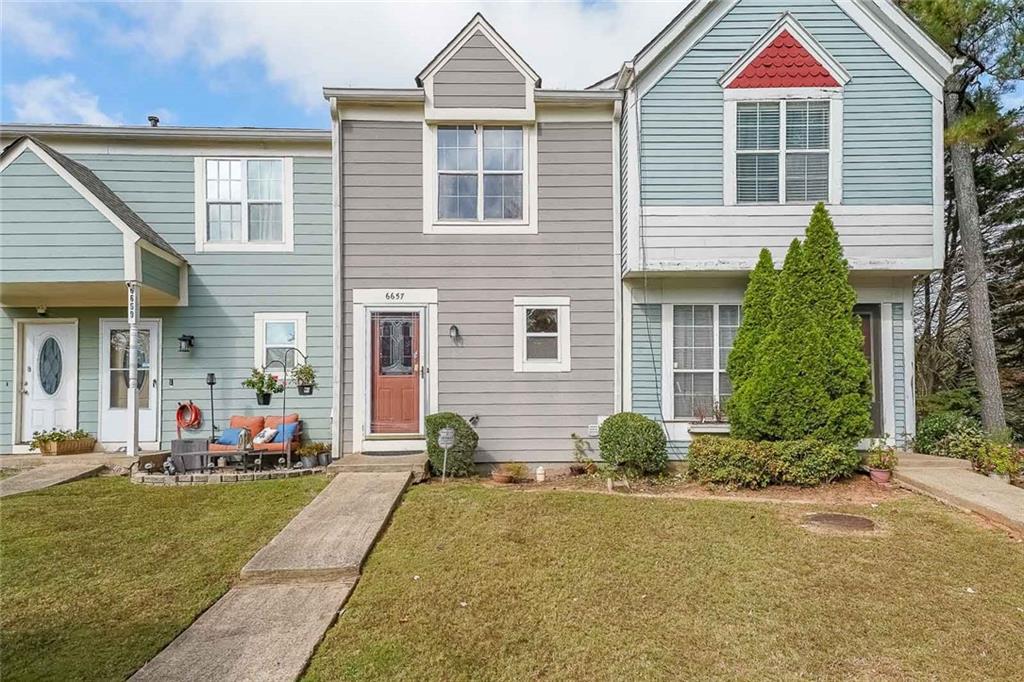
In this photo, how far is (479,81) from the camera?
7.97 meters

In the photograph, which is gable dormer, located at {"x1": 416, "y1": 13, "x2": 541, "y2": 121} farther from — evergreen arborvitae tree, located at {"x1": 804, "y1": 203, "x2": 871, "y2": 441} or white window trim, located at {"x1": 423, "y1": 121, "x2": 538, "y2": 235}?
evergreen arborvitae tree, located at {"x1": 804, "y1": 203, "x2": 871, "y2": 441}

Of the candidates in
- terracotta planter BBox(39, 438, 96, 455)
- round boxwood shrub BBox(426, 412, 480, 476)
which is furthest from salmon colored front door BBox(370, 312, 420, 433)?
terracotta planter BBox(39, 438, 96, 455)

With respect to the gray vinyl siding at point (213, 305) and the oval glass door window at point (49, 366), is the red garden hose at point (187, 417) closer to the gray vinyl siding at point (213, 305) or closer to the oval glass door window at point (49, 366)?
the gray vinyl siding at point (213, 305)

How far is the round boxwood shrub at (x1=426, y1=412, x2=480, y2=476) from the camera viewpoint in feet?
24.0

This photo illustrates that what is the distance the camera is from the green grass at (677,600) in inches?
116

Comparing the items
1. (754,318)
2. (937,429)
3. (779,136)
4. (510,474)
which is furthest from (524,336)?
(937,429)

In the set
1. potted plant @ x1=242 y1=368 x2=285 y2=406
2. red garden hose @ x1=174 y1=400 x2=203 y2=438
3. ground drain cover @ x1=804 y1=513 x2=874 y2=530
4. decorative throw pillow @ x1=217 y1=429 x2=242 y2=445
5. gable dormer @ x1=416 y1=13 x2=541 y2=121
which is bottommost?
ground drain cover @ x1=804 y1=513 x2=874 y2=530

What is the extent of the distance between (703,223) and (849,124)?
2.62 metres

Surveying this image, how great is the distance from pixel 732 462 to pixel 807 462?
933 mm

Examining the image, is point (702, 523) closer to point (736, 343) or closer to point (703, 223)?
point (736, 343)

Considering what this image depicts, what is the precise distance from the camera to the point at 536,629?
3.29 metres

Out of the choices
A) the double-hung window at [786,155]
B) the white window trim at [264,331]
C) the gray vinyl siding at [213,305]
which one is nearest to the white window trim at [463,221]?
the gray vinyl siding at [213,305]

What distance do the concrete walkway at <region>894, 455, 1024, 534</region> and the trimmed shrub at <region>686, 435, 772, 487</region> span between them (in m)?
1.83

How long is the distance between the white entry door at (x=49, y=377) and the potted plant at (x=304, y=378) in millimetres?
3658
